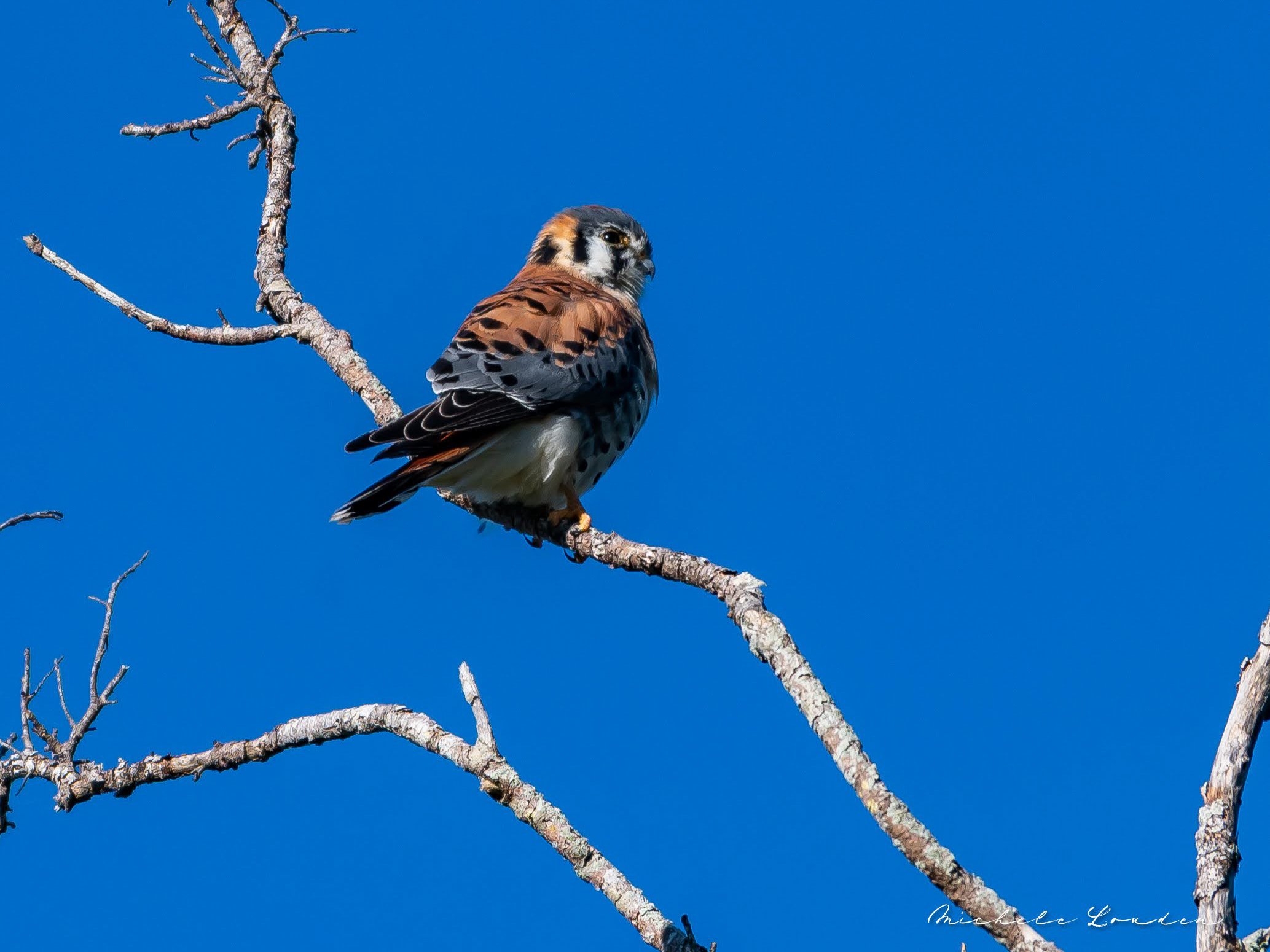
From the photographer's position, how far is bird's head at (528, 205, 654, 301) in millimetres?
6230

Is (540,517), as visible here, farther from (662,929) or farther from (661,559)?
(662,929)

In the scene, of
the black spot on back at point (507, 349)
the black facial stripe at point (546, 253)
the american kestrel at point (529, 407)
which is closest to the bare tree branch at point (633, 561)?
the american kestrel at point (529, 407)

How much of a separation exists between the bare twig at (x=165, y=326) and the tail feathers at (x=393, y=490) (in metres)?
1.06

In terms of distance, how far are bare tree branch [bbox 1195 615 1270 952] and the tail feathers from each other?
2614 millimetres

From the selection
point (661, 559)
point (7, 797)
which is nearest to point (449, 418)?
point (661, 559)

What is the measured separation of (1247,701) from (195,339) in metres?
3.83

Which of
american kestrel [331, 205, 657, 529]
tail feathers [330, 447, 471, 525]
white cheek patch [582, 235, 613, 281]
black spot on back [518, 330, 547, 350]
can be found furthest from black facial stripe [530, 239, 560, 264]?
tail feathers [330, 447, 471, 525]

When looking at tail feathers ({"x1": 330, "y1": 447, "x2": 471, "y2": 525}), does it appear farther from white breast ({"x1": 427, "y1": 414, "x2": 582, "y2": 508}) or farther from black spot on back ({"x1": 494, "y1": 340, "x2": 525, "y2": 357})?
black spot on back ({"x1": 494, "y1": 340, "x2": 525, "y2": 357})

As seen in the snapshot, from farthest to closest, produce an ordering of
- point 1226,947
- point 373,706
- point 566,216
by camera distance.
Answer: point 566,216, point 373,706, point 1226,947

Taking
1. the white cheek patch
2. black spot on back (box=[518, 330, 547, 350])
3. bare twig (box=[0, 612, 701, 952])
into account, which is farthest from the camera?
the white cheek patch

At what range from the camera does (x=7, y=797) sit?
3.61 metres

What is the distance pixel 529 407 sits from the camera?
475cm

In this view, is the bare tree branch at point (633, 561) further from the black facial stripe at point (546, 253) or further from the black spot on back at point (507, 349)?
the black facial stripe at point (546, 253)

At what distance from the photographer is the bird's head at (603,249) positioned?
6.23 meters
